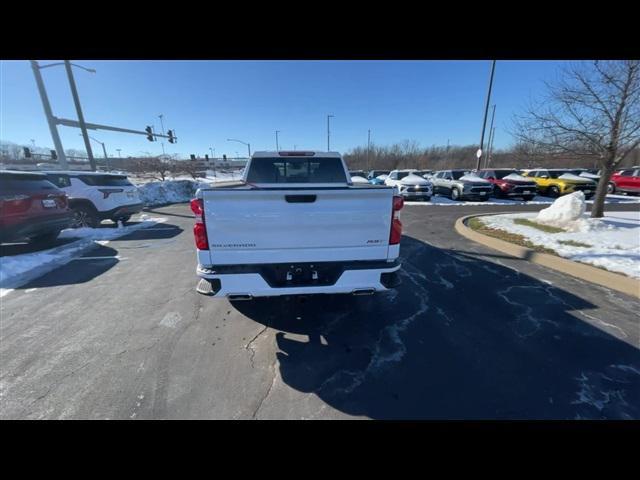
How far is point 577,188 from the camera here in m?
14.8

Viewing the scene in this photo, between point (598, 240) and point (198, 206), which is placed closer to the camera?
point (198, 206)

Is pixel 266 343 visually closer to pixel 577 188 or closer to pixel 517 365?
pixel 517 365

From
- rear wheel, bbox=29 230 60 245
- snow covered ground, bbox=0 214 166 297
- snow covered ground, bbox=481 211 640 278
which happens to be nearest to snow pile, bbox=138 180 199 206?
snow covered ground, bbox=0 214 166 297

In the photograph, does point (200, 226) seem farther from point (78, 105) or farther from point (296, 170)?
point (78, 105)

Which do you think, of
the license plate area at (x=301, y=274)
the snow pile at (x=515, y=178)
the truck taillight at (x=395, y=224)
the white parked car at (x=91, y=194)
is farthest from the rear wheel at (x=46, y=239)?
the snow pile at (x=515, y=178)

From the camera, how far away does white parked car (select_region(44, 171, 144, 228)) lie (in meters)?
8.30

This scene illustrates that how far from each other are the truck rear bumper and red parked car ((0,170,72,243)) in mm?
6451

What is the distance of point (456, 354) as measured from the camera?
2607mm

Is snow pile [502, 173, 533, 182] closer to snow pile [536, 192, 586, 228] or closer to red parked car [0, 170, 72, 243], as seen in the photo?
snow pile [536, 192, 586, 228]

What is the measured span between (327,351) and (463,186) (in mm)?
15670

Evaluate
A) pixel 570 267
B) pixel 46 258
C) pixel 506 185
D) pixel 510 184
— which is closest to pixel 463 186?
pixel 506 185
